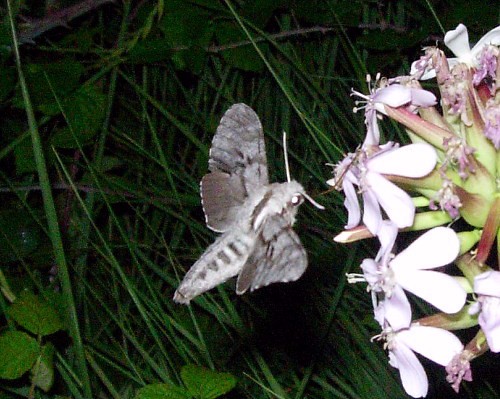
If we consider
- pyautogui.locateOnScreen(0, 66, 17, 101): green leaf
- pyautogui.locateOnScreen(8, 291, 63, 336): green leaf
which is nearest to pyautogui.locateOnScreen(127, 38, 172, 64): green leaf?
pyautogui.locateOnScreen(0, 66, 17, 101): green leaf

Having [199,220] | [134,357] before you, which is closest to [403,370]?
[134,357]

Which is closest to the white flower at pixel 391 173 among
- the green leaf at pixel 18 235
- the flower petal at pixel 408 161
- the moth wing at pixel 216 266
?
the flower petal at pixel 408 161

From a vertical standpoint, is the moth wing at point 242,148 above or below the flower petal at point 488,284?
above

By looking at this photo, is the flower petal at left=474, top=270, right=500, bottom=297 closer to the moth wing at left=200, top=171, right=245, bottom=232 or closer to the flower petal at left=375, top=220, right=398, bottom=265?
the flower petal at left=375, top=220, right=398, bottom=265

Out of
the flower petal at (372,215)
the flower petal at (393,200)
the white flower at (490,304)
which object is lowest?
the white flower at (490,304)

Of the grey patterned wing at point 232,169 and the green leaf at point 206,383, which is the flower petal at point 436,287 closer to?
the grey patterned wing at point 232,169

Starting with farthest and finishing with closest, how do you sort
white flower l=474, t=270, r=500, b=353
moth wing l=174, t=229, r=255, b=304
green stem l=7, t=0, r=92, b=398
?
green stem l=7, t=0, r=92, b=398
moth wing l=174, t=229, r=255, b=304
white flower l=474, t=270, r=500, b=353

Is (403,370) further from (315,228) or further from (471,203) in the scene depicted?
(315,228)
